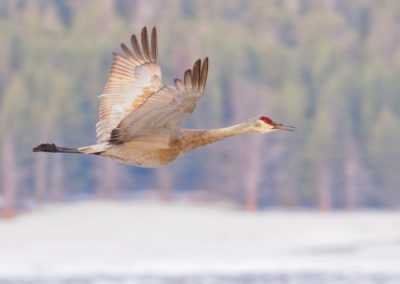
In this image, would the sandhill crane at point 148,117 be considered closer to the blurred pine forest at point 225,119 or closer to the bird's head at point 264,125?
the bird's head at point 264,125

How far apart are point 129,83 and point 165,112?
138 centimetres

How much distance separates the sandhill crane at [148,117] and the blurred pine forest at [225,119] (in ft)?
79.3

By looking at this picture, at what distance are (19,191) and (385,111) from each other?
11.5 meters

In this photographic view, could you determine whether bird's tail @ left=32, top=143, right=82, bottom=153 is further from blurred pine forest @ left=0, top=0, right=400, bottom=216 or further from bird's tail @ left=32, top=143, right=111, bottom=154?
blurred pine forest @ left=0, top=0, right=400, bottom=216

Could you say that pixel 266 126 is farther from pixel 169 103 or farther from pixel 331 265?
pixel 331 265

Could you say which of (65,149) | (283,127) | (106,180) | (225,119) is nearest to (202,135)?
(283,127)

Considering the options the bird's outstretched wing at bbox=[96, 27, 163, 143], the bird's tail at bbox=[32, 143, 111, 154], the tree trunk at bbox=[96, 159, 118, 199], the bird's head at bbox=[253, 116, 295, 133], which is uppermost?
the tree trunk at bbox=[96, 159, 118, 199]

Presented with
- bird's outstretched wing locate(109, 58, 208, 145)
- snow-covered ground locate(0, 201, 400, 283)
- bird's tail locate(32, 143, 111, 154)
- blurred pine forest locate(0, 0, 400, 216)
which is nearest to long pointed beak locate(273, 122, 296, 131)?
bird's outstretched wing locate(109, 58, 208, 145)

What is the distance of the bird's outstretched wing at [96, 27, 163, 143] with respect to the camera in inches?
308

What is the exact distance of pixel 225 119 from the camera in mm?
35625

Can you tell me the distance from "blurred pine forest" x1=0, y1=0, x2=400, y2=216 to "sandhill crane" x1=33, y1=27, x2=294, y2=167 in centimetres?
2418

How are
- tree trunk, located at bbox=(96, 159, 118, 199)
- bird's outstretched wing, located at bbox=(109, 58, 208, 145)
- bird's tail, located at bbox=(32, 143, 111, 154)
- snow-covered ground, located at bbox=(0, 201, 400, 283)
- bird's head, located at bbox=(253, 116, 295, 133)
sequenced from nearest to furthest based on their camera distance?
bird's outstretched wing, located at bbox=(109, 58, 208, 145), bird's tail, located at bbox=(32, 143, 111, 154), bird's head, located at bbox=(253, 116, 295, 133), snow-covered ground, located at bbox=(0, 201, 400, 283), tree trunk, located at bbox=(96, 159, 118, 199)

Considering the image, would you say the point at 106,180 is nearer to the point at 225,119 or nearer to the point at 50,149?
the point at 225,119

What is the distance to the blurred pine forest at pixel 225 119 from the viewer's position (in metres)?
33.4
